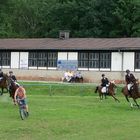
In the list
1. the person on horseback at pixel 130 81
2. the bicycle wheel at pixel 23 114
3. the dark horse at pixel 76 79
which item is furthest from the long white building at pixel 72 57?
the bicycle wheel at pixel 23 114

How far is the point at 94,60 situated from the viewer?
60.9 metres

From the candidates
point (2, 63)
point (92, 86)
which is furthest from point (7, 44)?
point (92, 86)

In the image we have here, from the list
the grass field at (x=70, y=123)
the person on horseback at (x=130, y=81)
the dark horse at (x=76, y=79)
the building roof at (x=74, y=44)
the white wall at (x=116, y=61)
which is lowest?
the grass field at (x=70, y=123)

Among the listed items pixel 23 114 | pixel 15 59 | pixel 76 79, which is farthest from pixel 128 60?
pixel 23 114

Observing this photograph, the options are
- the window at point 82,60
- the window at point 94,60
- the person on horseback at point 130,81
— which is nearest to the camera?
the person on horseback at point 130,81

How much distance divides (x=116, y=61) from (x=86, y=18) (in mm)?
26406

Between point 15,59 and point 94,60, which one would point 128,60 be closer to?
point 94,60

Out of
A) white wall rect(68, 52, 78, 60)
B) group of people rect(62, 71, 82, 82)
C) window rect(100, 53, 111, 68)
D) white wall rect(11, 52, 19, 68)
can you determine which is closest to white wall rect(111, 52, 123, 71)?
window rect(100, 53, 111, 68)

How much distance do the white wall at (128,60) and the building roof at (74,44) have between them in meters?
0.79

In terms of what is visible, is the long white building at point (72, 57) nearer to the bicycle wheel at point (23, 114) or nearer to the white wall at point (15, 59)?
the white wall at point (15, 59)

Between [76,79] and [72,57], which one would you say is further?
[72,57]

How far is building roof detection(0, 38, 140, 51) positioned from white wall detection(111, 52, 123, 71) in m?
0.88

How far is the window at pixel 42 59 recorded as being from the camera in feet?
205

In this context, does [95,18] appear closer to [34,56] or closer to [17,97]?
[34,56]
